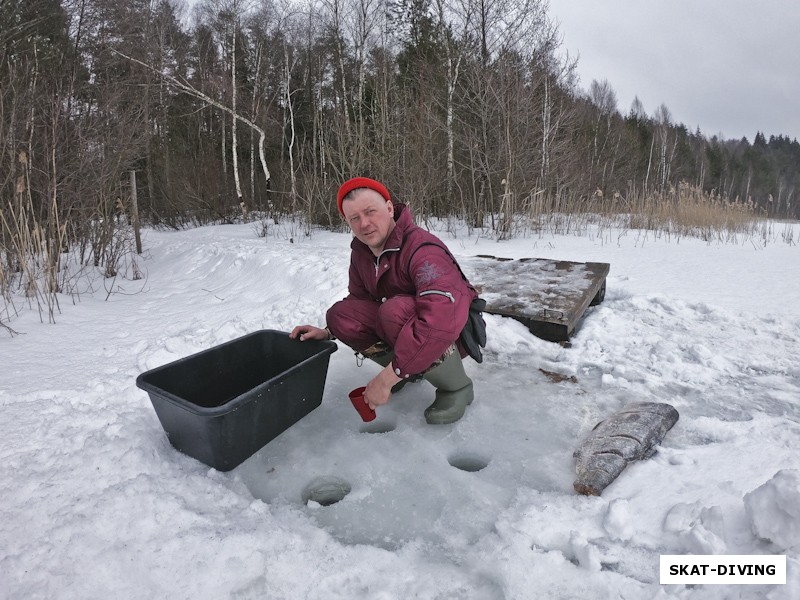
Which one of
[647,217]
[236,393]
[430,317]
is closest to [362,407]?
[430,317]

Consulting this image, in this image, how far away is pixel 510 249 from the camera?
5.36 metres

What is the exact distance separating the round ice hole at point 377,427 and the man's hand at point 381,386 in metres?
0.38

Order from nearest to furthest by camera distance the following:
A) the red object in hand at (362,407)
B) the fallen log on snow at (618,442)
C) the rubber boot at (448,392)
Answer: the fallen log on snow at (618,442), the red object in hand at (362,407), the rubber boot at (448,392)

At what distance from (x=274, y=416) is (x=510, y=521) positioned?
89 centimetres

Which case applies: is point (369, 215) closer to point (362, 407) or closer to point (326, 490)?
point (362, 407)

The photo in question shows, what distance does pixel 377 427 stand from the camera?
5.86ft

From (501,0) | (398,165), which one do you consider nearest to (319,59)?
(501,0)

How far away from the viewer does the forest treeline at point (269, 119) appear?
4035 mm

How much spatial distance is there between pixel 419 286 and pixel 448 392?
560 millimetres

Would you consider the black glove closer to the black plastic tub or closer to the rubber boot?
the rubber boot

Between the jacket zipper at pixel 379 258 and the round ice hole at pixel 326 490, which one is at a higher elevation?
the jacket zipper at pixel 379 258

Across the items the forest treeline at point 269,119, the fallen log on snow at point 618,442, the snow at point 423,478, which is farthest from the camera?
the forest treeline at point 269,119

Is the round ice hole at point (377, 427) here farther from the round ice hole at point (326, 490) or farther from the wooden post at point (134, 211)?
the wooden post at point (134, 211)

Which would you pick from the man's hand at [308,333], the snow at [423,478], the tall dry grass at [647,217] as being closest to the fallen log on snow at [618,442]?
the snow at [423,478]
